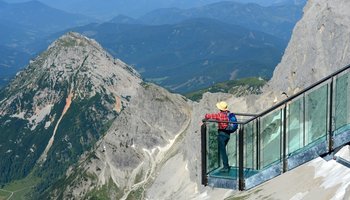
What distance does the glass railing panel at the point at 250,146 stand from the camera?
2530cm

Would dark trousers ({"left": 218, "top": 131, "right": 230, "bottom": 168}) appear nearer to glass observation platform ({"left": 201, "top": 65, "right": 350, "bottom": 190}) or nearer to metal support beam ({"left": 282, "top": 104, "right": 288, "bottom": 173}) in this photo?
glass observation platform ({"left": 201, "top": 65, "right": 350, "bottom": 190})

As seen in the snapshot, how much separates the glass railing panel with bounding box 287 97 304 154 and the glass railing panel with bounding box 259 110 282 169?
1.43 feet

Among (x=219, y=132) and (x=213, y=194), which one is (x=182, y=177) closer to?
(x=213, y=194)

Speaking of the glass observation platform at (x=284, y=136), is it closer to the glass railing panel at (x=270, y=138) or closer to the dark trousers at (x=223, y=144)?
the glass railing panel at (x=270, y=138)

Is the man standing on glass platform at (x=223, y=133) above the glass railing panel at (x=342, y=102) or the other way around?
the other way around

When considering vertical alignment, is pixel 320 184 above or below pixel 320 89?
below

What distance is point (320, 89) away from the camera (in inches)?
969

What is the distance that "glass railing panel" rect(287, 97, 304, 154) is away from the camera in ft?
81.7

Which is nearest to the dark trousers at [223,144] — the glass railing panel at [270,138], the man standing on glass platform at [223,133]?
the man standing on glass platform at [223,133]

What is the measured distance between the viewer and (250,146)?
25.6 meters

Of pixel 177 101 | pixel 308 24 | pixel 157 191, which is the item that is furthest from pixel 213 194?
pixel 177 101

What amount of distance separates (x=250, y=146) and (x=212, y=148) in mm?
1706

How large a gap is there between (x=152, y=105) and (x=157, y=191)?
57.9 metres

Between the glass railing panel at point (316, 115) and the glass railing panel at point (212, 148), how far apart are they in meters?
3.98
